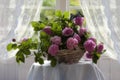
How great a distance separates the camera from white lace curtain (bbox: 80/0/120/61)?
2352 millimetres

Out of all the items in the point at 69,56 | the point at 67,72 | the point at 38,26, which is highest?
the point at 38,26

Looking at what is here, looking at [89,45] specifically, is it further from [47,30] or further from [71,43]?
[47,30]

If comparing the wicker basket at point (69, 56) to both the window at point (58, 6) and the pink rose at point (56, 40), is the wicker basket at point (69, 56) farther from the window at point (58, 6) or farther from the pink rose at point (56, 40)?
the window at point (58, 6)

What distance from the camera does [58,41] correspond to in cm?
185

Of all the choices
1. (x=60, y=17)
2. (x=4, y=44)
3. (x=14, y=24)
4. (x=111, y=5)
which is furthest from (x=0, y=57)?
(x=111, y=5)

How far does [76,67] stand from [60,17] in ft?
1.32

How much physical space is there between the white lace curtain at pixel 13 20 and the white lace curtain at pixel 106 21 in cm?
52

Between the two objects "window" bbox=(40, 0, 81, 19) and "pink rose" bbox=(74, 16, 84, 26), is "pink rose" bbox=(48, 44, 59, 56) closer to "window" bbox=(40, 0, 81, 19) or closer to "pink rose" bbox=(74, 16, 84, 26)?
"pink rose" bbox=(74, 16, 84, 26)

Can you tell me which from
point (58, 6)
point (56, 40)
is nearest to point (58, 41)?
point (56, 40)

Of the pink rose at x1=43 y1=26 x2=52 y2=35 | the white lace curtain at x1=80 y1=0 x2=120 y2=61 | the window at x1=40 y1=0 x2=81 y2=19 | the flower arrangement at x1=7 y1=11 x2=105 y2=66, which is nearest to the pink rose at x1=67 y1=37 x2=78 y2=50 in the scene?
the flower arrangement at x1=7 y1=11 x2=105 y2=66

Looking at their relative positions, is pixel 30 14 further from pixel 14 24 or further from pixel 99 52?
pixel 99 52

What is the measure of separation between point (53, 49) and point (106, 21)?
76 cm

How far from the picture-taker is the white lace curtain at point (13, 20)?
2357 millimetres

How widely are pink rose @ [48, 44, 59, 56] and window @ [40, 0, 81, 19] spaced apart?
80 cm
